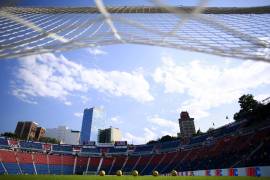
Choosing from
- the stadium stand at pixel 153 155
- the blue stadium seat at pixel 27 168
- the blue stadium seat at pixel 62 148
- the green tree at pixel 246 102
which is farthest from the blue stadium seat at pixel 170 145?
the blue stadium seat at pixel 27 168

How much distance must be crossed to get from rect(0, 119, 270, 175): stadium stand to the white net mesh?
102ft

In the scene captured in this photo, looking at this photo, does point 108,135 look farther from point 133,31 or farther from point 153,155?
point 133,31

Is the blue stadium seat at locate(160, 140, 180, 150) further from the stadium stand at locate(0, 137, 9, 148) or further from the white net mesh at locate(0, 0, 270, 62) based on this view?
the white net mesh at locate(0, 0, 270, 62)

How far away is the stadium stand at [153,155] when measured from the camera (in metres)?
42.7

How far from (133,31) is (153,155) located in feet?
206

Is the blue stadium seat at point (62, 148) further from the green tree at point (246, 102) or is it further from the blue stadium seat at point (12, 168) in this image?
the green tree at point (246, 102)

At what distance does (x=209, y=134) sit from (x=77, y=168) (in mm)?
35178

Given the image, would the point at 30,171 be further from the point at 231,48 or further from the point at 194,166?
the point at 231,48

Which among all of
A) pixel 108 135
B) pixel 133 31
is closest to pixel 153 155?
pixel 133 31

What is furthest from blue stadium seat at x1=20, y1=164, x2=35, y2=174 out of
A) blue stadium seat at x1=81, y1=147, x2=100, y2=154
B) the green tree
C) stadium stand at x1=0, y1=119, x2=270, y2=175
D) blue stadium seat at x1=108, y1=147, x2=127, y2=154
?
the green tree

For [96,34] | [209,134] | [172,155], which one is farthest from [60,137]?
[96,34]

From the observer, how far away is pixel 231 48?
788cm

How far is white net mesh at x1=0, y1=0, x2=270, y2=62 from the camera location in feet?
25.0

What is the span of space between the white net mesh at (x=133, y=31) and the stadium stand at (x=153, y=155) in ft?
102
